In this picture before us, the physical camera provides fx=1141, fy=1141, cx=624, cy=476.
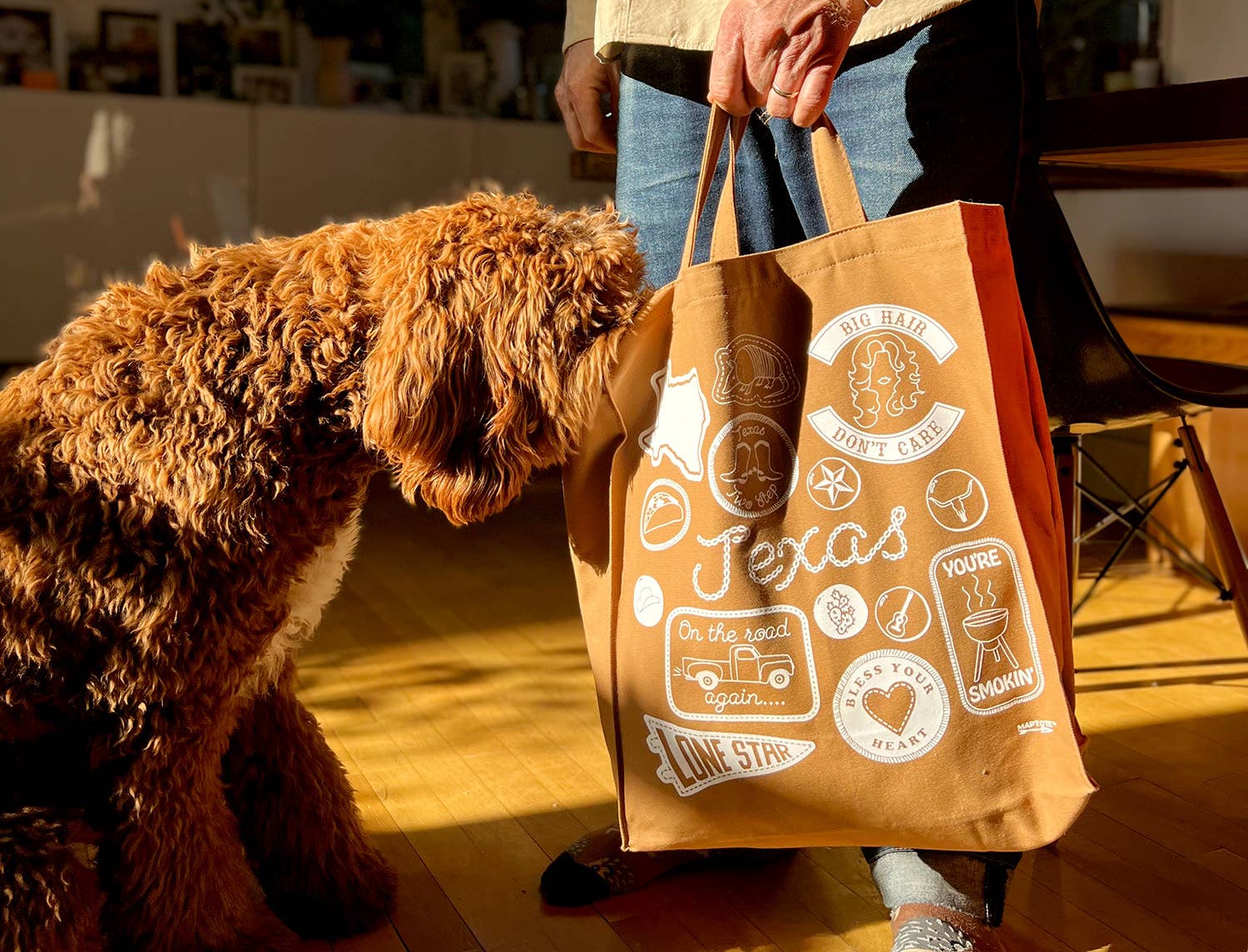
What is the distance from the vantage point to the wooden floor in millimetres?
1293

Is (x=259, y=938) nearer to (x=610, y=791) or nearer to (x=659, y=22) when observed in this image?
(x=610, y=791)

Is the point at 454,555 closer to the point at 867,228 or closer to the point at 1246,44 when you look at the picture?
the point at 867,228

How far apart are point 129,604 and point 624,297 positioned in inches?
19.7

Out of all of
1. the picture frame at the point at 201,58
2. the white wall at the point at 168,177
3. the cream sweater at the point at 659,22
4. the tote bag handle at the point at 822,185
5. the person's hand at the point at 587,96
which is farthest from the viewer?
the picture frame at the point at 201,58

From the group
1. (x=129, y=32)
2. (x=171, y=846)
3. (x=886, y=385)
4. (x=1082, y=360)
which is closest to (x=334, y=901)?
(x=171, y=846)

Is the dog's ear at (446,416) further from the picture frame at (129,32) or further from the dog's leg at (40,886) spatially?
the picture frame at (129,32)

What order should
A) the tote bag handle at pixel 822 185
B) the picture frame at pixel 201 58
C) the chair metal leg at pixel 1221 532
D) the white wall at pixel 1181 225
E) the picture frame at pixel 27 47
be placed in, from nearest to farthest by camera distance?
1. the tote bag handle at pixel 822 185
2. the chair metal leg at pixel 1221 532
3. the white wall at pixel 1181 225
4. the picture frame at pixel 27 47
5. the picture frame at pixel 201 58

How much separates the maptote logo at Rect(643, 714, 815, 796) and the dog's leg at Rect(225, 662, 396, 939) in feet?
1.39

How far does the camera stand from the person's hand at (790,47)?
1.03m

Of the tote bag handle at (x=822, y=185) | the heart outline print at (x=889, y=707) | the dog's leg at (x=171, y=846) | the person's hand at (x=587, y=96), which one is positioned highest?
the person's hand at (x=587, y=96)

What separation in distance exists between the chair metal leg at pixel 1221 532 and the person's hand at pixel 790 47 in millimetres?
1125

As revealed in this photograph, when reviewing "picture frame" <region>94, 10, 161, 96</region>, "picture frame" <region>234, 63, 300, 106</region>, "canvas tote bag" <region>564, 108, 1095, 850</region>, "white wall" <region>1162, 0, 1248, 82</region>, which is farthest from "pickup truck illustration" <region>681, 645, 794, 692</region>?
"picture frame" <region>94, 10, 161, 96</region>

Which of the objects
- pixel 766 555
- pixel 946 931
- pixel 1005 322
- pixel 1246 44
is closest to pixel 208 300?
pixel 766 555

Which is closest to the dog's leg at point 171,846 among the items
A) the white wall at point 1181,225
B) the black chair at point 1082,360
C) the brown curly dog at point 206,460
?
the brown curly dog at point 206,460
